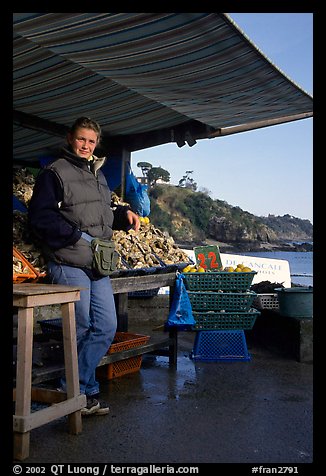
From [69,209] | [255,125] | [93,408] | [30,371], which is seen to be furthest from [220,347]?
[255,125]

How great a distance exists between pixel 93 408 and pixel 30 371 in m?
0.99

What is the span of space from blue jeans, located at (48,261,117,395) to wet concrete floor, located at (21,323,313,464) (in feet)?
1.25

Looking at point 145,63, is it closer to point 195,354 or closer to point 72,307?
point 72,307

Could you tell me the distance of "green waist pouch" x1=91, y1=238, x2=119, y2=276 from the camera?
3619 mm

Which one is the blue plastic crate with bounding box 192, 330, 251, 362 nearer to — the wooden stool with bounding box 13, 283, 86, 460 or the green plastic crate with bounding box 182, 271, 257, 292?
the green plastic crate with bounding box 182, 271, 257, 292

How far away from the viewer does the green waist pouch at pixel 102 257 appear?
3.62 m

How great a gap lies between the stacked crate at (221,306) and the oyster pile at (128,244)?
655mm

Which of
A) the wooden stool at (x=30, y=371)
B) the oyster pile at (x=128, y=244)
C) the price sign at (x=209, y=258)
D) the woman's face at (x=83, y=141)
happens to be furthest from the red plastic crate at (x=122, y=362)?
the woman's face at (x=83, y=141)

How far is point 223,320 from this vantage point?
18.5 ft

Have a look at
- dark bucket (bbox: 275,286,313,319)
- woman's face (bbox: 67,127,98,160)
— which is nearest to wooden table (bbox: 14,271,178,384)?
woman's face (bbox: 67,127,98,160)

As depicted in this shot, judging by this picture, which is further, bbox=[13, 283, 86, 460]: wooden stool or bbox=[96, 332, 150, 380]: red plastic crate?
bbox=[96, 332, 150, 380]: red plastic crate

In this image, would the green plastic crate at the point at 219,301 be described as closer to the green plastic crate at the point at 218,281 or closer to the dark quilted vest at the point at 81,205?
the green plastic crate at the point at 218,281

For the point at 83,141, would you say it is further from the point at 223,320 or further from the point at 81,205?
the point at 223,320
